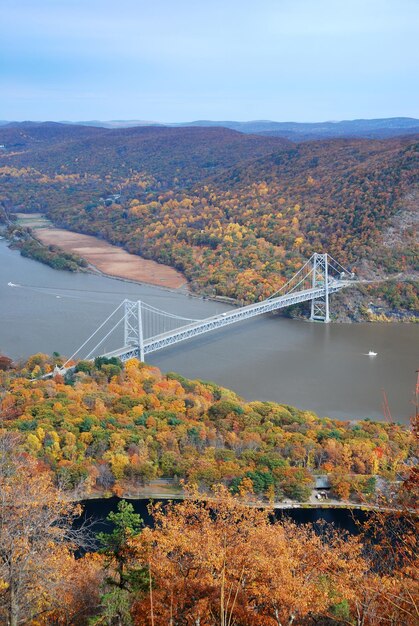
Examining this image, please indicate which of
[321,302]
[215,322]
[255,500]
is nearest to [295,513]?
[255,500]

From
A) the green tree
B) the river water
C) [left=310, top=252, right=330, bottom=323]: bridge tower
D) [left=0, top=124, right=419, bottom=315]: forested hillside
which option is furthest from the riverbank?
[left=0, top=124, right=419, bottom=315]: forested hillside

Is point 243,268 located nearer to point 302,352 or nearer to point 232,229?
point 232,229

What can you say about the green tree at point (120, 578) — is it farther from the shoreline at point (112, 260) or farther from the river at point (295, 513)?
the shoreline at point (112, 260)

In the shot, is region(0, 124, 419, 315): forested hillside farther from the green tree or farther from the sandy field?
the green tree

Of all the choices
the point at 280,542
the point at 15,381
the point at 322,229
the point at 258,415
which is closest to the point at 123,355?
the point at 15,381

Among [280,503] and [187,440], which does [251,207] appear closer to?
[187,440]

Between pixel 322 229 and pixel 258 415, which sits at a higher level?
pixel 322 229
